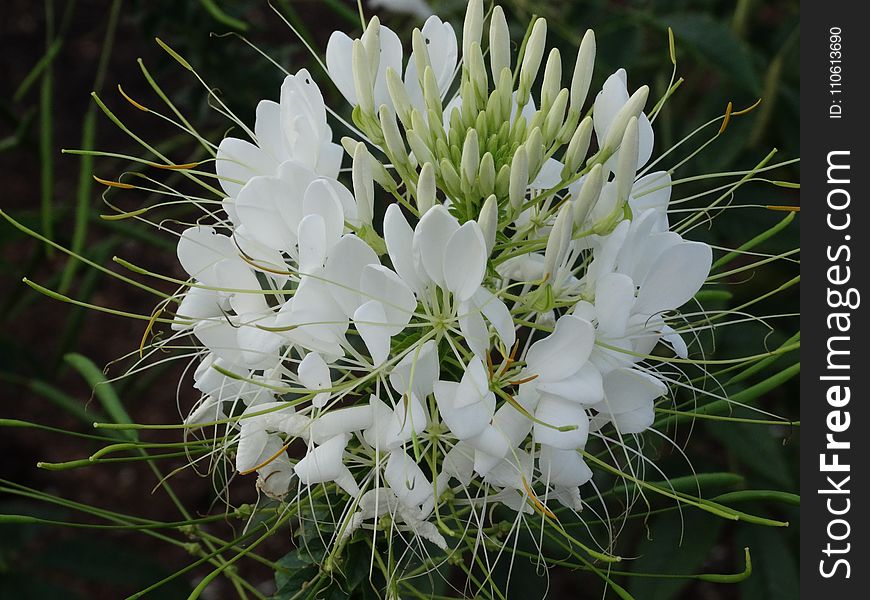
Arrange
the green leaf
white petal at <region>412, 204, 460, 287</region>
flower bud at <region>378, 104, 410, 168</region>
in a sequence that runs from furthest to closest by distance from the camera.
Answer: the green leaf
flower bud at <region>378, 104, 410, 168</region>
white petal at <region>412, 204, 460, 287</region>

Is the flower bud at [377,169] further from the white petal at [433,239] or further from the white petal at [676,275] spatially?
the white petal at [676,275]

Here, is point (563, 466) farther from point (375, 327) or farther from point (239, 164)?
point (239, 164)

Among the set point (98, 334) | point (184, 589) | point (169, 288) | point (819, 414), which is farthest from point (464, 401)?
point (98, 334)

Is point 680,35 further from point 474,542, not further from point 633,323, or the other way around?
point 474,542

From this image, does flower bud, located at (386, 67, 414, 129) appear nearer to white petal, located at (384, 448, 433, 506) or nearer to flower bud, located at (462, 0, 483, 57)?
flower bud, located at (462, 0, 483, 57)

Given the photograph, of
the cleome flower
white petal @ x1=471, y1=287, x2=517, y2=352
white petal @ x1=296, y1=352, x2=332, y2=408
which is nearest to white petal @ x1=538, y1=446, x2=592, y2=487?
the cleome flower

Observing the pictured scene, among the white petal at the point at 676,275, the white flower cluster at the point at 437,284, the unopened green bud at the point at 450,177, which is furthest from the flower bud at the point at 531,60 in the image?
the white petal at the point at 676,275
